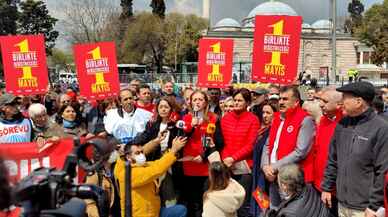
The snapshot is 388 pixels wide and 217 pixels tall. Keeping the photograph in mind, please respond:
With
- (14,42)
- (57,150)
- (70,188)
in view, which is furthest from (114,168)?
(14,42)

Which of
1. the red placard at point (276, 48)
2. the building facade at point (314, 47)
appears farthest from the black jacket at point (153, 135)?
the building facade at point (314, 47)

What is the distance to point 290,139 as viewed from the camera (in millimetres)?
5766

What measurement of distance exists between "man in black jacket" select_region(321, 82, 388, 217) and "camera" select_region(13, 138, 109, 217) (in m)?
3.06

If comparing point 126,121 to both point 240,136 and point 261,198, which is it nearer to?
point 240,136

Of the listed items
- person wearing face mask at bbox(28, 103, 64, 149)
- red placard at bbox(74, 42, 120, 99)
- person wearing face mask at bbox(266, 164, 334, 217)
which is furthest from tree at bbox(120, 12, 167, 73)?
person wearing face mask at bbox(266, 164, 334, 217)

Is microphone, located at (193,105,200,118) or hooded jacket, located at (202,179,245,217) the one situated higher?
microphone, located at (193,105,200,118)

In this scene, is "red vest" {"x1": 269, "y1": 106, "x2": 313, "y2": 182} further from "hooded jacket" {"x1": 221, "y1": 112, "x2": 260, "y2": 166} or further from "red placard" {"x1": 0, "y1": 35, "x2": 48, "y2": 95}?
"red placard" {"x1": 0, "y1": 35, "x2": 48, "y2": 95}

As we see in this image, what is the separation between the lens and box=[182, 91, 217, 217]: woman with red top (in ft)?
21.1

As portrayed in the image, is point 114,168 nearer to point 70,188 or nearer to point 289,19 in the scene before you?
point 70,188

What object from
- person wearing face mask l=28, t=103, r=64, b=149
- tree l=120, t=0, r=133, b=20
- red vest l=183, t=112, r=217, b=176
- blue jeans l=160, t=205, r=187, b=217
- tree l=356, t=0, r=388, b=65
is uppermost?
tree l=120, t=0, r=133, b=20

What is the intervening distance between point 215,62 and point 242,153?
17.9 ft

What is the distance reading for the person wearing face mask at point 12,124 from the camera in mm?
6164

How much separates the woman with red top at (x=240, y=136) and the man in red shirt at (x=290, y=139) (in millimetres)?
568

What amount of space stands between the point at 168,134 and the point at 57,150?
173 centimetres
